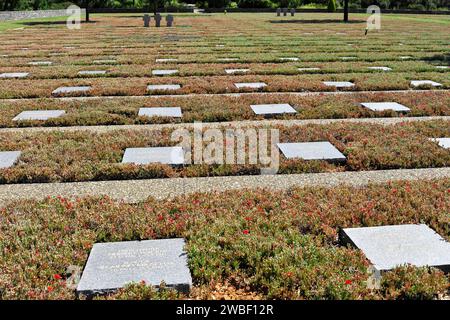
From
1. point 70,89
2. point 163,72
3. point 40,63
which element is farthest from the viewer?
point 40,63

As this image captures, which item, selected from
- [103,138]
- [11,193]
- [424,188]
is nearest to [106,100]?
[103,138]

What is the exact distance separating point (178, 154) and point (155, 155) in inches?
11.1

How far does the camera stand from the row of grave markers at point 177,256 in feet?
10.7

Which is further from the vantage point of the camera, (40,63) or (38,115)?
(40,63)

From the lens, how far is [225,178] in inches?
210

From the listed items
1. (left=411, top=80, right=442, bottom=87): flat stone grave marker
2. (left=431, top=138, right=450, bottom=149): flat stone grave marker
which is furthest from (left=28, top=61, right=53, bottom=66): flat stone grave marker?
(left=431, top=138, right=450, bottom=149): flat stone grave marker

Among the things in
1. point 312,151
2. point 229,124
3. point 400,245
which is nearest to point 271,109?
point 229,124

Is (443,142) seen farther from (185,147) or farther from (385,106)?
(185,147)

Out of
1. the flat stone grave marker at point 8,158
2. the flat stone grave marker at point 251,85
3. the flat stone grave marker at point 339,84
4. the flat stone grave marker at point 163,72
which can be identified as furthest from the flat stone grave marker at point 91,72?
the flat stone grave marker at point 8,158

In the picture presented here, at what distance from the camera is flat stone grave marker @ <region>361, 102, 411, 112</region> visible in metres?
8.23

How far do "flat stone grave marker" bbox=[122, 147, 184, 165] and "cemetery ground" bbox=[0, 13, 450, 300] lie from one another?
134 mm

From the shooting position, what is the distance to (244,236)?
12.7 ft

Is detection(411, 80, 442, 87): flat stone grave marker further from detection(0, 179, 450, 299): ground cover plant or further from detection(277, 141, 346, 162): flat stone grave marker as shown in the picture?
detection(0, 179, 450, 299): ground cover plant
